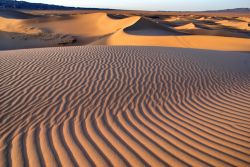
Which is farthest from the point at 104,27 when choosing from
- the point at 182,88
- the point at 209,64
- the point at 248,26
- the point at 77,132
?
the point at 77,132

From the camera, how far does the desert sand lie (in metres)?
3.35

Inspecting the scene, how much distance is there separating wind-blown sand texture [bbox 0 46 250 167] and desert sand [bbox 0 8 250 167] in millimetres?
13

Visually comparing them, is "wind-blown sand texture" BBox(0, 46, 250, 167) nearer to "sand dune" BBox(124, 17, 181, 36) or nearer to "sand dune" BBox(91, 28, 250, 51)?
"sand dune" BBox(91, 28, 250, 51)

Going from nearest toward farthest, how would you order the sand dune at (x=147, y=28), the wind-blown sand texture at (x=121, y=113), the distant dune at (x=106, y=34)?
the wind-blown sand texture at (x=121, y=113) → the distant dune at (x=106, y=34) → the sand dune at (x=147, y=28)

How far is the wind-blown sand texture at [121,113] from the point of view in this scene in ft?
11.0

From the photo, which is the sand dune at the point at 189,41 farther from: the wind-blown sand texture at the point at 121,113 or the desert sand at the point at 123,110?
the wind-blown sand texture at the point at 121,113

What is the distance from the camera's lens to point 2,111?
4750 millimetres

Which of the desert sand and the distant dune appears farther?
the distant dune

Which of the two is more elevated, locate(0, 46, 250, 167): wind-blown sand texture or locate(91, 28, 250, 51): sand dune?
locate(0, 46, 250, 167): wind-blown sand texture

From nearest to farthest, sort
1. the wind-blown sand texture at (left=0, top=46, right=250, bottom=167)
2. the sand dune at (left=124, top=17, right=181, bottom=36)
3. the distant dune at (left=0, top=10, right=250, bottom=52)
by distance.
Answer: the wind-blown sand texture at (left=0, top=46, right=250, bottom=167), the distant dune at (left=0, top=10, right=250, bottom=52), the sand dune at (left=124, top=17, right=181, bottom=36)

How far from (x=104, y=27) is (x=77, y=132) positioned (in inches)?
1019

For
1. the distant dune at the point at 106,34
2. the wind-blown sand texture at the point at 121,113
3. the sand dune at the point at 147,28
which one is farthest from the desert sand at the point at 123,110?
the sand dune at the point at 147,28

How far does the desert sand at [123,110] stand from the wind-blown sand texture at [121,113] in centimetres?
1

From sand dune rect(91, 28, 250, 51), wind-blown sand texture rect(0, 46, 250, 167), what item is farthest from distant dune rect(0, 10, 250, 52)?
wind-blown sand texture rect(0, 46, 250, 167)
